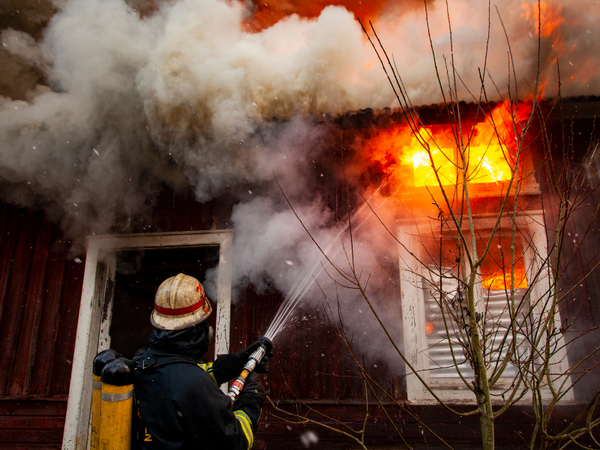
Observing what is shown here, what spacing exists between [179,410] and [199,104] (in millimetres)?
3206

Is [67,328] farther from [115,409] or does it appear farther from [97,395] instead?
[115,409]

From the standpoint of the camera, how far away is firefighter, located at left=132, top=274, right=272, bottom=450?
1.97m

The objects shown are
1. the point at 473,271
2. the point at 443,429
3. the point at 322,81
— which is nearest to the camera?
the point at 473,271

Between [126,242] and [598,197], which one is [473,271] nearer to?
[598,197]

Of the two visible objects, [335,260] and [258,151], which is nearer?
[335,260]

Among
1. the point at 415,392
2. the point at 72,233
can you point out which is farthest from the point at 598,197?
the point at 72,233

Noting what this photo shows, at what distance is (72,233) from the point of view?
468cm

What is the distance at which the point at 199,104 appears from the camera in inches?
162

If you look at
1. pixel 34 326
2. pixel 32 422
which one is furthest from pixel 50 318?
pixel 32 422

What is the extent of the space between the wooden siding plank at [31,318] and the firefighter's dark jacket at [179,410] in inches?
127

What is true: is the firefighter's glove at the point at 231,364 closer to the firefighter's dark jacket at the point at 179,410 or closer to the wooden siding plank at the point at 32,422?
the firefighter's dark jacket at the point at 179,410

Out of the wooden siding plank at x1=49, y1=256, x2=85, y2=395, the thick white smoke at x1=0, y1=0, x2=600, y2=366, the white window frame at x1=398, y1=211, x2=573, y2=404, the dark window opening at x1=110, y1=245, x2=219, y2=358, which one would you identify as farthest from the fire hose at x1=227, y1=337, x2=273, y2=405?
the wooden siding plank at x1=49, y1=256, x2=85, y2=395

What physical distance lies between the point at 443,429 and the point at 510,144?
316cm

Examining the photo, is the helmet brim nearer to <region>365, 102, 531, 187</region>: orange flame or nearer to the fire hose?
the fire hose
